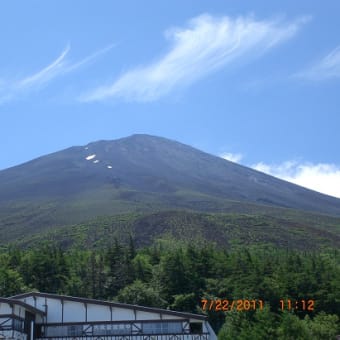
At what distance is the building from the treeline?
452cm

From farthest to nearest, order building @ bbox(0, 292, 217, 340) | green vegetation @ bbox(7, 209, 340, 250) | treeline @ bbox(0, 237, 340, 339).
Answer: green vegetation @ bbox(7, 209, 340, 250) < treeline @ bbox(0, 237, 340, 339) < building @ bbox(0, 292, 217, 340)

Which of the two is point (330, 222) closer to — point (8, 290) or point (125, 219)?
point (125, 219)

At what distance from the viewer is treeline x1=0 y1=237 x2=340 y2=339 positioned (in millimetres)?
49781

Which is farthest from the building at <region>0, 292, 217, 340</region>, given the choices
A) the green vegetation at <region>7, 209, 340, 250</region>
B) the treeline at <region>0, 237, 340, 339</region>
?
the green vegetation at <region>7, 209, 340, 250</region>

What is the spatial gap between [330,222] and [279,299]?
11323 cm

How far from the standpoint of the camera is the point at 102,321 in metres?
39.5

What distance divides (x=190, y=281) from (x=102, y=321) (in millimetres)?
17141

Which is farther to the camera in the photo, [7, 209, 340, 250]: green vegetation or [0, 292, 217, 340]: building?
[7, 209, 340, 250]: green vegetation

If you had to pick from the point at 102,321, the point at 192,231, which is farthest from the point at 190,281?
the point at 192,231

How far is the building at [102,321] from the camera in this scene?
Answer: 3906 centimetres

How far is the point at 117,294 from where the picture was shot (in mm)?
56000

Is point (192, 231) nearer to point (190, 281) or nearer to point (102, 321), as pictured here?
point (190, 281)

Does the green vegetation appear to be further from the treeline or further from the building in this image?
the building

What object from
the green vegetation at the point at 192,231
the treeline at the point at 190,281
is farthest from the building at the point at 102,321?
the green vegetation at the point at 192,231
